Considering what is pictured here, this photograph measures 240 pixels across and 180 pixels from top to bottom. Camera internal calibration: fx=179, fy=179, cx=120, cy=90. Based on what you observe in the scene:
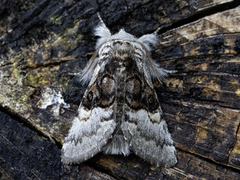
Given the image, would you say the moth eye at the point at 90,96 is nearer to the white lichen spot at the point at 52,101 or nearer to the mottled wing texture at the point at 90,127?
the mottled wing texture at the point at 90,127

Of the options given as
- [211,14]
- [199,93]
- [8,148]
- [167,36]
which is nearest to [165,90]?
[199,93]

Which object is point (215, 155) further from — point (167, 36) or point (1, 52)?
point (1, 52)

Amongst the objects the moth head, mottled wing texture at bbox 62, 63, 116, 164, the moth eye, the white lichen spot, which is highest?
the moth head

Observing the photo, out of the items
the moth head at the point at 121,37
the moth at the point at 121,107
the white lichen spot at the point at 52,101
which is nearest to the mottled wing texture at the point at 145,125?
the moth at the point at 121,107

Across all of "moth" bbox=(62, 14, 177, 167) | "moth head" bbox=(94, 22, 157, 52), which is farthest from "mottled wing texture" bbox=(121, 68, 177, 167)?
"moth head" bbox=(94, 22, 157, 52)

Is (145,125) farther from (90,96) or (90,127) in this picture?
(90,96)

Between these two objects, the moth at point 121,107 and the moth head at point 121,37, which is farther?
the moth head at point 121,37

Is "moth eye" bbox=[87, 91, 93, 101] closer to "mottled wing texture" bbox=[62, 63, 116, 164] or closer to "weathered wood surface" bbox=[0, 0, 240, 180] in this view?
"mottled wing texture" bbox=[62, 63, 116, 164]
